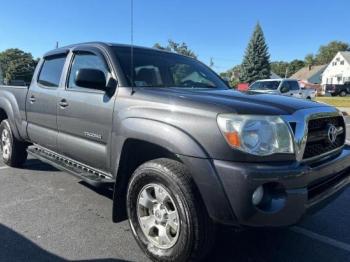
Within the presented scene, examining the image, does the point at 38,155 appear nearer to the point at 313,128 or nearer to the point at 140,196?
the point at 140,196

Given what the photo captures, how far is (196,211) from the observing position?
9.18 ft

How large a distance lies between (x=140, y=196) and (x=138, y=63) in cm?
150

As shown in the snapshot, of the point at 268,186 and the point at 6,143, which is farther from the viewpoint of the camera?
the point at 6,143

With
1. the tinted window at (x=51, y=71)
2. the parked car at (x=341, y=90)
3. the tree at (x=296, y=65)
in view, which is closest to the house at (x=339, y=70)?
the parked car at (x=341, y=90)

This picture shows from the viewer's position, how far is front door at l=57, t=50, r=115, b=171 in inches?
147

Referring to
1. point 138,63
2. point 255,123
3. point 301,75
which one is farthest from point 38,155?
point 301,75

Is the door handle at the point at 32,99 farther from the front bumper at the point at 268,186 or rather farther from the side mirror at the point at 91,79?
the front bumper at the point at 268,186

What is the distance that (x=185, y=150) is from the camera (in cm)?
283

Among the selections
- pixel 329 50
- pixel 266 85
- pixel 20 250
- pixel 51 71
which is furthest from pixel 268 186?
pixel 329 50

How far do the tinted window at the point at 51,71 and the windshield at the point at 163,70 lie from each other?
111 cm

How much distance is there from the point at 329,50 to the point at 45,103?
410ft

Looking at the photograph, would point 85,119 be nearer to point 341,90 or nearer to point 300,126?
point 300,126

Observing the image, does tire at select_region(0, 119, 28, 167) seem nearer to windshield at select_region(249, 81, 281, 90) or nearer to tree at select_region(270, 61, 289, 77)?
windshield at select_region(249, 81, 281, 90)

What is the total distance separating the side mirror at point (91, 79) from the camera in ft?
12.1
